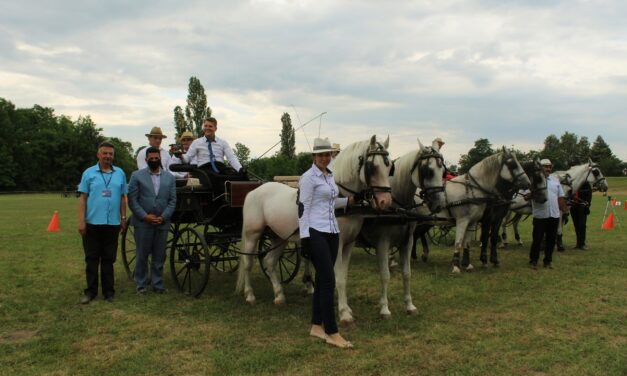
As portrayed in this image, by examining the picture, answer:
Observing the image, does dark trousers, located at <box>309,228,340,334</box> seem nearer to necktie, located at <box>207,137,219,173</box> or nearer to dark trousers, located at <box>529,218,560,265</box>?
necktie, located at <box>207,137,219,173</box>

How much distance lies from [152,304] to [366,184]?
3.62m

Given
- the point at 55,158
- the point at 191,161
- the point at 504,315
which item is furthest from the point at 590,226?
the point at 55,158

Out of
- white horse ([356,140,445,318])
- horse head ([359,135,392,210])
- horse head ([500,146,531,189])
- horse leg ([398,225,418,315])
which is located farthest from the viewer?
horse head ([500,146,531,189])

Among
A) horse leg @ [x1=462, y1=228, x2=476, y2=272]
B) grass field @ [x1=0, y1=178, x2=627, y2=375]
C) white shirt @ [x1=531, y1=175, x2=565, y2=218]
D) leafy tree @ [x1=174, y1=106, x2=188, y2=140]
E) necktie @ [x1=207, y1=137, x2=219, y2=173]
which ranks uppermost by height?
leafy tree @ [x1=174, y1=106, x2=188, y2=140]


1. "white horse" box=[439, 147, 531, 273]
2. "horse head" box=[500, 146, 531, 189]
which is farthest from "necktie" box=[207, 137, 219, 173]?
"horse head" box=[500, 146, 531, 189]

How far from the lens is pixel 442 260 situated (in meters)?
10.9

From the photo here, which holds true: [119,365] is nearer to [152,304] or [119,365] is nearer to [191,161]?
[152,304]

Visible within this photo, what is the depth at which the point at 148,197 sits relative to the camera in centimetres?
714

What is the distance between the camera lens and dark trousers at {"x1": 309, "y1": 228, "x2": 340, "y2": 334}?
192 inches

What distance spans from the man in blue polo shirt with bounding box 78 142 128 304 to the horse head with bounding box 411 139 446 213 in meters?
4.23

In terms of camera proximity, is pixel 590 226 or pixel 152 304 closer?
pixel 152 304

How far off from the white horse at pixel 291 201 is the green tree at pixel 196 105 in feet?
165

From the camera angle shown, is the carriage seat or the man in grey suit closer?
the man in grey suit

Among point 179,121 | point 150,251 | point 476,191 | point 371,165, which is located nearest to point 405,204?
point 371,165
